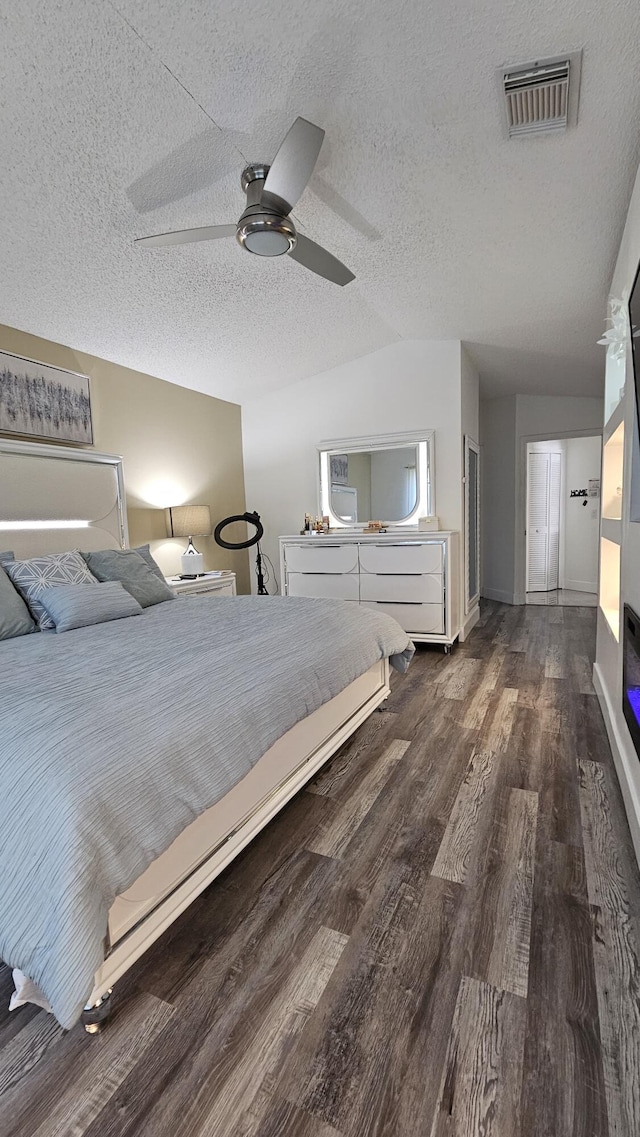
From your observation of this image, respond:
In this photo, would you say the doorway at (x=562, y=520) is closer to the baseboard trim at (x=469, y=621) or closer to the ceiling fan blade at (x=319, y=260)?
the baseboard trim at (x=469, y=621)

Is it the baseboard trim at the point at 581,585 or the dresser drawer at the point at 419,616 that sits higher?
the dresser drawer at the point at 419,616

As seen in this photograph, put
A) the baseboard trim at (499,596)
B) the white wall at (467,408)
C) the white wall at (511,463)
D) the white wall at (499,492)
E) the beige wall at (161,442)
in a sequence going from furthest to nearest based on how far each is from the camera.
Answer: the baseboard trim at (499,596), the white wall at (499,492), the white wall at (511,463), the white wall at (467,408), the beige wall at (161,442)

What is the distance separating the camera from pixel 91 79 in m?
1.66

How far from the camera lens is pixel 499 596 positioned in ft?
21.4

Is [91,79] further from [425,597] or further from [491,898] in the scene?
[425,597]

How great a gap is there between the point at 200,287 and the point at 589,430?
4563mm

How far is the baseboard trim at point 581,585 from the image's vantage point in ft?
21.5

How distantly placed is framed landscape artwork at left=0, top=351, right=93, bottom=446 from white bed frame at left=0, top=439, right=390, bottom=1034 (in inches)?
4.2

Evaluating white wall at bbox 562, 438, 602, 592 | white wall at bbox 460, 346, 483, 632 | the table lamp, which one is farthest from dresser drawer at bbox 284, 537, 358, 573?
white wall at bbox 562, 438, 602, 592

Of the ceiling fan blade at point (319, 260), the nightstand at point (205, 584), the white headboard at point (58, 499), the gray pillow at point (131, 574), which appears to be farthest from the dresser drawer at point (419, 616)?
the ceiling fan blade at point (319, 260)

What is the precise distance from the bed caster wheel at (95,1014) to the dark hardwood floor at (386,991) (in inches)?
1.0

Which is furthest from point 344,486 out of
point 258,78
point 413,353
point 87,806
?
point 87,806

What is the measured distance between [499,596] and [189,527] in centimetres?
426

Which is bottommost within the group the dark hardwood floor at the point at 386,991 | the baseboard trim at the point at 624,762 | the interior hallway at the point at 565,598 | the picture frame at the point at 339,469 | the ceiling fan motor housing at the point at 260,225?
the dark hardwood floor at the point at 386,991
